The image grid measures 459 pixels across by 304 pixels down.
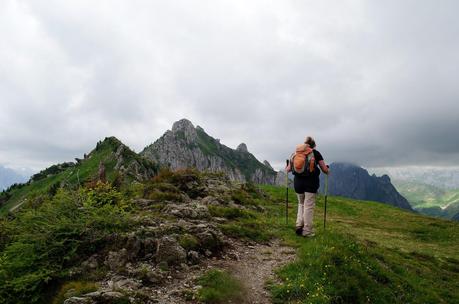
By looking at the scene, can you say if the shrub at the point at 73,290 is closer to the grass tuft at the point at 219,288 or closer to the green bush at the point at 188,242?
the grass tuft at the point at 219,288

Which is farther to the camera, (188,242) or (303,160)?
(303,160)

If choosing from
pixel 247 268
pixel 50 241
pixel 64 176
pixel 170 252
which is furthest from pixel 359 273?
pixel 64 176

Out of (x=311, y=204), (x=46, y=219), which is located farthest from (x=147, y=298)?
(x=311, y=204)

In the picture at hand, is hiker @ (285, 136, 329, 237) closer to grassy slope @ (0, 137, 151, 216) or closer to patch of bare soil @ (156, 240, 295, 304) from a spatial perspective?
patch of bare soil @ (156, 240, 295, 304)

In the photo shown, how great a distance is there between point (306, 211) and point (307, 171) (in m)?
2.19

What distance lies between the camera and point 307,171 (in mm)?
18297

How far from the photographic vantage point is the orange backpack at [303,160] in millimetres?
18252

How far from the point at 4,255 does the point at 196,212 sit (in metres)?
9.47

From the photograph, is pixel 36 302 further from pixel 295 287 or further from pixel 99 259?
pixel 295 287

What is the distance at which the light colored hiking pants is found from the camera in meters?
18.4

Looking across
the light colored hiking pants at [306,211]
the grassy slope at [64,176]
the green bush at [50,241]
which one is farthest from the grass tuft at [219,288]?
the grassy slope at [64,176]

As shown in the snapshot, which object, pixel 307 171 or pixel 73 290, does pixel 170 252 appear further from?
pixel 307 171

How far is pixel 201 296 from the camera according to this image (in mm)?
10922

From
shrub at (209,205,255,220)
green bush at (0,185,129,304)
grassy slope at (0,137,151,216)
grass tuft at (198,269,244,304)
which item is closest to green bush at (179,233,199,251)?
grass tuft at (198,269,244,304)
